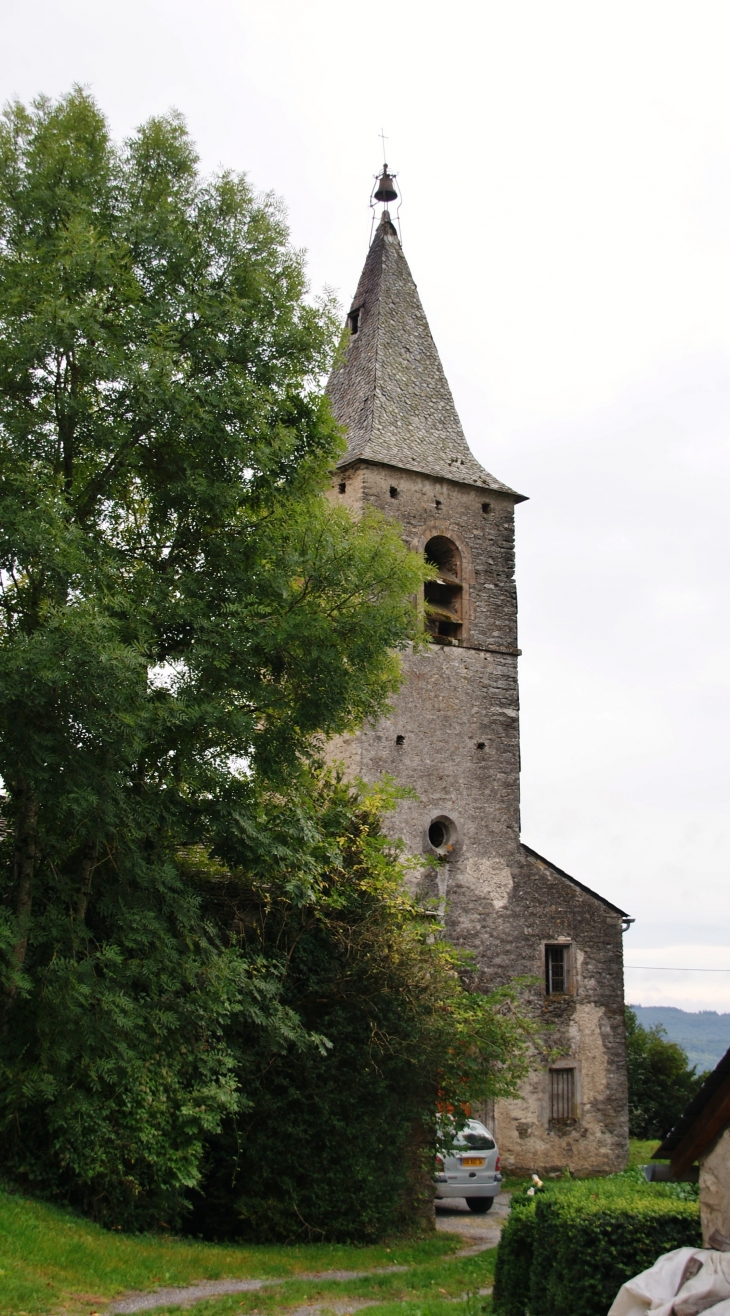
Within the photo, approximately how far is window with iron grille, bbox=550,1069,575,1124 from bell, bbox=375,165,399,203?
1920 centimetres

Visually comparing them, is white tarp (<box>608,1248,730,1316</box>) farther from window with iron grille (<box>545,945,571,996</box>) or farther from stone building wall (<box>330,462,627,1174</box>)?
window with iron grille (<box>545,945,571,996</box>)

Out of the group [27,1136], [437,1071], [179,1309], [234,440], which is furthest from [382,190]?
[179,1309]

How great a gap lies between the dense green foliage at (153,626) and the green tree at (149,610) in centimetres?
3

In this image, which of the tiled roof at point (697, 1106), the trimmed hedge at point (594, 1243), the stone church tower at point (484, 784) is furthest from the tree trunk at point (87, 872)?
the stone church tower at point (484, 784)

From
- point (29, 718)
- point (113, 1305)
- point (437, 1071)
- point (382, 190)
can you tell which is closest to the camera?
point (113, 1305)

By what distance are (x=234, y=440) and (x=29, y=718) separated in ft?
11.1

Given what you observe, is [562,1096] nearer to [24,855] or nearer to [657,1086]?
[657,1086]

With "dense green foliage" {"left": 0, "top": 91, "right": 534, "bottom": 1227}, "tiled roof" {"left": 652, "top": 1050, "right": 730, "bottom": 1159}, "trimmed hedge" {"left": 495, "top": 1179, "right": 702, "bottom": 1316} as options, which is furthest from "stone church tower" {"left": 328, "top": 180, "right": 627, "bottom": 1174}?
"tiled roof" {"left": 652, "top": 1050, "right": 730, "bottom": 1159}

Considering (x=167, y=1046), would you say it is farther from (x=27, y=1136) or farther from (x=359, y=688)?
(x=359, y=688)

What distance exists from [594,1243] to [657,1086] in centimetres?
2138

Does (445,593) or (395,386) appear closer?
(445,593)

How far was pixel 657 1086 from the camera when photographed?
2716cm

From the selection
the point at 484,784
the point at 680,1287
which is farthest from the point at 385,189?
the point at 680,1287

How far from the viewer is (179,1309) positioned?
8.59 m
